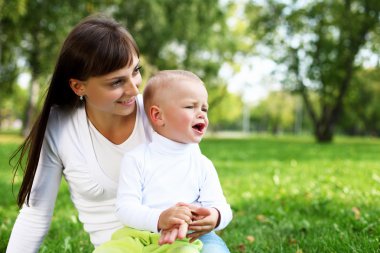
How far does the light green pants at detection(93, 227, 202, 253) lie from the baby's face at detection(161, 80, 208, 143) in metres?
0.53

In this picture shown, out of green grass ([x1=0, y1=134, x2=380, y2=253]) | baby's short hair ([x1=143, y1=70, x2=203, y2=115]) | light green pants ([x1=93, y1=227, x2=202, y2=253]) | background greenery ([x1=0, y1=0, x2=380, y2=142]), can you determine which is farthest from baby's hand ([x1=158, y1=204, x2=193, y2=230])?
background greenery ([x1=0, y1=0, x2=380, y2=142])

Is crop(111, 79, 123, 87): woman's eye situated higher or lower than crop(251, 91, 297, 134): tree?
higher

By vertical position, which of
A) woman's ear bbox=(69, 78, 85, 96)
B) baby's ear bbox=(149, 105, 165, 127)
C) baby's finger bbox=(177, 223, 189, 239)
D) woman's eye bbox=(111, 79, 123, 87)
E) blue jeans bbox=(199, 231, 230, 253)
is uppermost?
woman's eye bbox=(111, 79, 123, 87)

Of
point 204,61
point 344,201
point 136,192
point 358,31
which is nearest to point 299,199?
point 344,201

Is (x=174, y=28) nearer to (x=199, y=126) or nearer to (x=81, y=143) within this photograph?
(x=81, y=143)

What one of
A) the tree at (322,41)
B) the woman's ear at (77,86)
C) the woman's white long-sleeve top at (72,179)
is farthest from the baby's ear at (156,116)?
the tree at (322,41)

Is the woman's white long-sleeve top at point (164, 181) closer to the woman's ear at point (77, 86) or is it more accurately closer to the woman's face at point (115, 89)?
the woman's face at point (115, 89)

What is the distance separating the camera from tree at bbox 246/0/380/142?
26.8 m

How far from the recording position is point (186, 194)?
93.7 inches

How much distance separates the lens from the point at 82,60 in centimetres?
245

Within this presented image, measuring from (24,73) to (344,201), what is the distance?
89.4ft

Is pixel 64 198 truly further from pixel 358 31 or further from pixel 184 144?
pixel 358 31

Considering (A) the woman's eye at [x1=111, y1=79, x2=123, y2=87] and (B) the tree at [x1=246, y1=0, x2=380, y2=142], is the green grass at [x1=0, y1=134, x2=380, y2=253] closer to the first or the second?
(A) the woman's eye at [x1=111, y1=79, x2=123, y2=87]

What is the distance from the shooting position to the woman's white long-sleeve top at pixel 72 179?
2.71m
